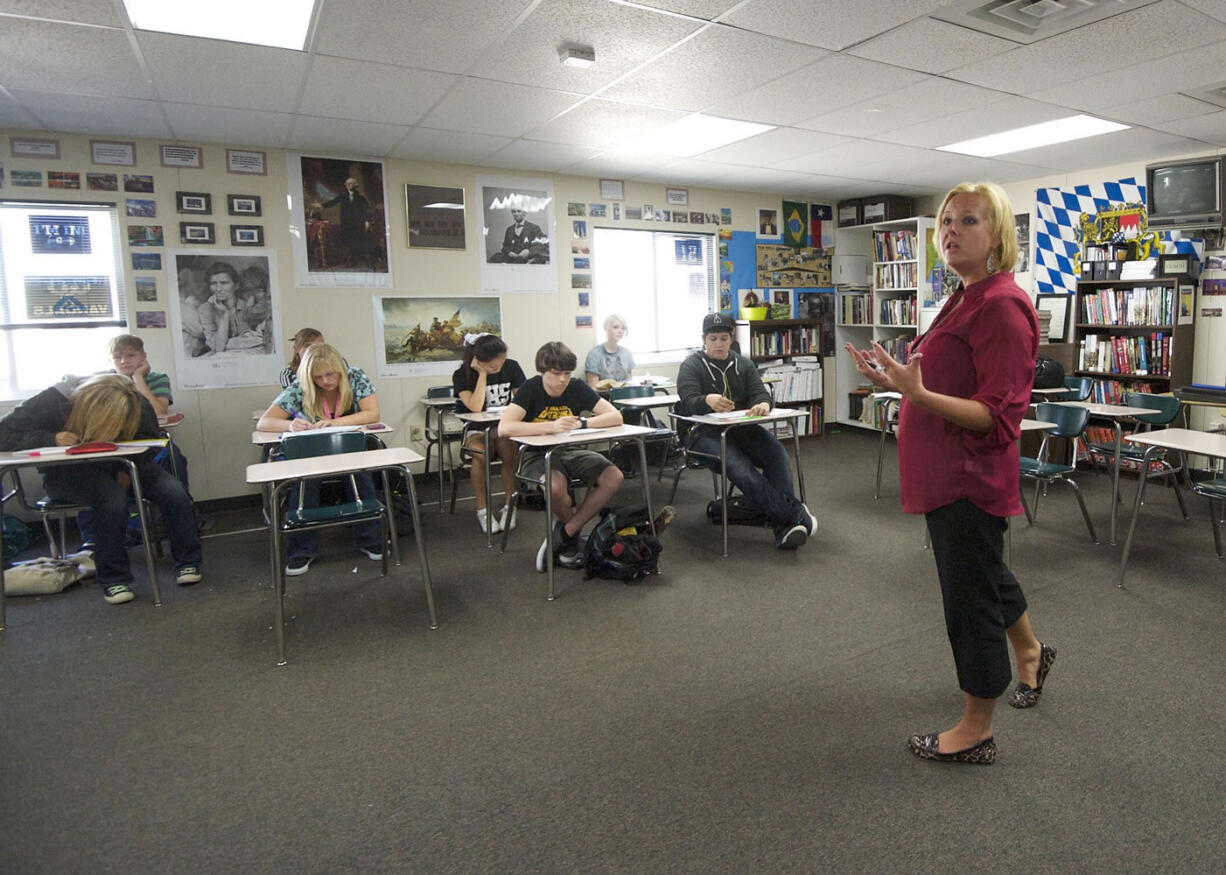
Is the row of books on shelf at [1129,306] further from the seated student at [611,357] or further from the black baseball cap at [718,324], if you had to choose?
the seated student at [611,357]

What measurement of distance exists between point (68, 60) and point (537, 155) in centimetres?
300

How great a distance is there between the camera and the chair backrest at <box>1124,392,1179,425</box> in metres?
4.51

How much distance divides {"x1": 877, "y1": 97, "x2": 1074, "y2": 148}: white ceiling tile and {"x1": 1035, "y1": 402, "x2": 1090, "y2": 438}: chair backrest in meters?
1.84

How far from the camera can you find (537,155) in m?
5.67

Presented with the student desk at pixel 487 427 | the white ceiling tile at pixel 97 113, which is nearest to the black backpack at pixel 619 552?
the student desk at pixel 487 427

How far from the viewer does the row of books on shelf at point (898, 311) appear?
25.0 feet

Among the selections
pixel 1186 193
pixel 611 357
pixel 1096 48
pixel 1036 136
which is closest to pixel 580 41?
pixel 1096 48

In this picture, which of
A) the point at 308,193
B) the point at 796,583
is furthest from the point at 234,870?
the point at 308,193

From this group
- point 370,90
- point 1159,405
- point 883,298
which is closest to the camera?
point 370,90

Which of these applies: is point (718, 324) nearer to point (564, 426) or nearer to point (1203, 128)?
point (564, 426)

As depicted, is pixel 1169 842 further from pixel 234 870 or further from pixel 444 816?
pixel 234 870

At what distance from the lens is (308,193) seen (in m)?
5.44

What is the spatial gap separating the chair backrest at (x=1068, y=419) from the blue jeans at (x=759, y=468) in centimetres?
160

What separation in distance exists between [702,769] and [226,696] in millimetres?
1719
